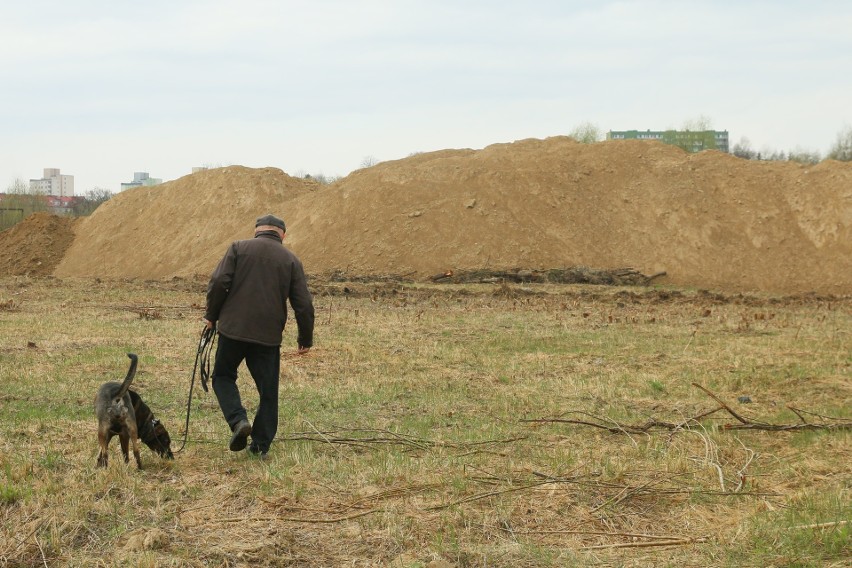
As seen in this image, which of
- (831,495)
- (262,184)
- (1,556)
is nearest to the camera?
(1,556)

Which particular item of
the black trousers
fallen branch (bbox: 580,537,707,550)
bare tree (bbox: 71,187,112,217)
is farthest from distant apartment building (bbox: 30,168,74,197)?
fallen branch (bbox: 580,537,707,550)

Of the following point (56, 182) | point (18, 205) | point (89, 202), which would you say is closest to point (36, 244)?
point (18, 205)

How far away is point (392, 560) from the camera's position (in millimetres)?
4551

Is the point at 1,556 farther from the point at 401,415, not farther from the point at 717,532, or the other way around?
the point at 401,415

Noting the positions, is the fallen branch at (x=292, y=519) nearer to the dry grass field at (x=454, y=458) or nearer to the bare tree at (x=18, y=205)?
the dry grass field at (x=454, y=458)

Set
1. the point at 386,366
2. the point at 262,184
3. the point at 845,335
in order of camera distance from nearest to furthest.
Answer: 1. the point at 386,366
2. the point at 845,335
3. the point at 262,184

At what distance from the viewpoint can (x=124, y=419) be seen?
19.6ft

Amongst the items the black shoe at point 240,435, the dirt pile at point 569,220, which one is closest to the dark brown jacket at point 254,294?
the black shoe at point 240,435

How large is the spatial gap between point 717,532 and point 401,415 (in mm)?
4079

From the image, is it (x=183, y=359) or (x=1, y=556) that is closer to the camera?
(x=1, y=556)

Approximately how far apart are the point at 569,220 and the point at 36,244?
92.0 feet

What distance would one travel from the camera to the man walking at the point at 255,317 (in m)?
6.55

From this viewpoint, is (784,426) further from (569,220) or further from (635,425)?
(569,220)

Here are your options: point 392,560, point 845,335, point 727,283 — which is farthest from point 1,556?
point 727,283
